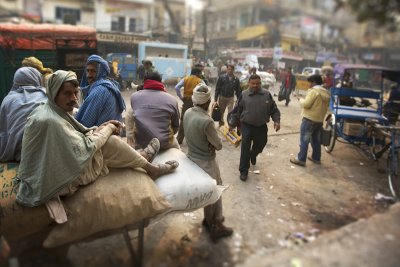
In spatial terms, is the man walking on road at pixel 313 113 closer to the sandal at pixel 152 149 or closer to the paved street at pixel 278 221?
the paved street at pixel 278 221

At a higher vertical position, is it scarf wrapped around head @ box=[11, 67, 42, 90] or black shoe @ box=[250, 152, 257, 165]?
scarf wrapped around head @ box=[11, 67, 42, 90]

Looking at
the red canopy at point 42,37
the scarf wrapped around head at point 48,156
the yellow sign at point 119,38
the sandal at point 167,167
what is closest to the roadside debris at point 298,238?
the sandal at point 167,167

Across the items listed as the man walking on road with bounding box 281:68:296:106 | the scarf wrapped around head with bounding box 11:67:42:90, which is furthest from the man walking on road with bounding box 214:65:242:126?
Result: the man walking on road with bounding box 281:68:296:106

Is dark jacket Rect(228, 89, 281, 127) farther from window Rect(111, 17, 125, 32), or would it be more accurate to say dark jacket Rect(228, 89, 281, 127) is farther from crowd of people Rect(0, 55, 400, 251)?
window Rect(111, 17, 125, 32)

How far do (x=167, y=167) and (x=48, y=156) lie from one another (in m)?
1.04

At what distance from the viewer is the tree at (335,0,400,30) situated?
5.36 ft

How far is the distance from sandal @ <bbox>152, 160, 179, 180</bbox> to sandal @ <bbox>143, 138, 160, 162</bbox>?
0.23 m

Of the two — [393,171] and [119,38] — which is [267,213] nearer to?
[393,171]

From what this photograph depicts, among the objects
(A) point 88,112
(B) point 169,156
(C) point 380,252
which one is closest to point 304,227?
(C) point 380,252

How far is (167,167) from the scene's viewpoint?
9.03ft

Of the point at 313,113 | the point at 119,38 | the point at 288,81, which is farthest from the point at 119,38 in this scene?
the point at 313,113

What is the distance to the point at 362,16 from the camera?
1.71 meters

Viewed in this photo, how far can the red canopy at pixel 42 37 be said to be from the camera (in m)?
9.97

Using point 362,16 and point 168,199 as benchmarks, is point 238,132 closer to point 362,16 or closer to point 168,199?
point 168,199
